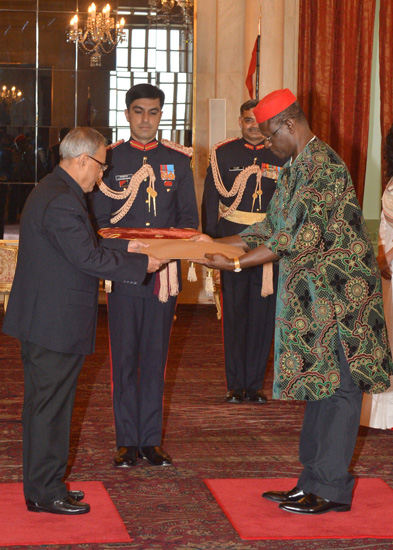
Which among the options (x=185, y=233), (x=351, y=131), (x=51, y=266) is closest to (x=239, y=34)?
(x=351, y=131)

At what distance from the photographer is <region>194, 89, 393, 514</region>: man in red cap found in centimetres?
319

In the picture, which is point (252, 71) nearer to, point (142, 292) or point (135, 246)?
point (142, 292)

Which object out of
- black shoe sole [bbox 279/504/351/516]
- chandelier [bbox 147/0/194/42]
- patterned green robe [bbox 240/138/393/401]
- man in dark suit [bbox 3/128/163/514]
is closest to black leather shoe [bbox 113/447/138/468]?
man in dark suit [bbox 3/128/163/514]

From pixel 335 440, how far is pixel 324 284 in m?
0.63

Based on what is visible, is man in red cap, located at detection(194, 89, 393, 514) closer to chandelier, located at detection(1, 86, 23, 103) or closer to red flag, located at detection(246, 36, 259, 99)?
red flag, located at detection(246, 36, 259, 99)

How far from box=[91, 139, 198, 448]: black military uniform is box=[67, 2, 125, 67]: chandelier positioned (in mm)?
5638

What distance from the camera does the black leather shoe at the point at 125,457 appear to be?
12.9ft

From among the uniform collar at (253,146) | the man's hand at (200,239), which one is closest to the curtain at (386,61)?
the uniform collar at (253,146)

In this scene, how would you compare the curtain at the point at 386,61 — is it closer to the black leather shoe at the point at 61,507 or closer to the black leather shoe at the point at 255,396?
the black leather shoe at the point at 255,396

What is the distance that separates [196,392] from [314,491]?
2.28m

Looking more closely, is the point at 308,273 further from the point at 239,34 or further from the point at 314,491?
the point at 239,34

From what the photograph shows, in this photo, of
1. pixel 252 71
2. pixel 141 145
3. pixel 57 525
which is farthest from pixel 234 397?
pixel 252 71

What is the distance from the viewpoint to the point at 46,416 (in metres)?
3.18

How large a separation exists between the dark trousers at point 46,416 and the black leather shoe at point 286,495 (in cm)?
88
